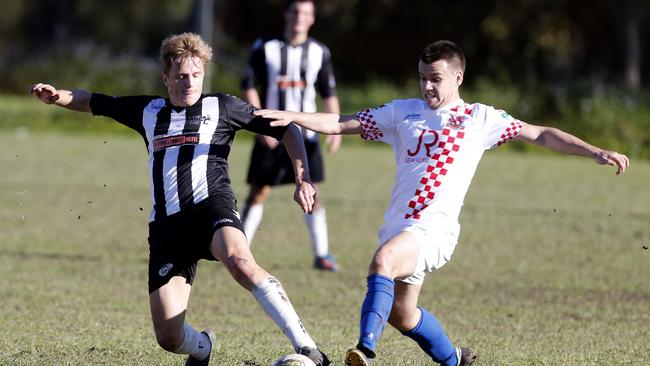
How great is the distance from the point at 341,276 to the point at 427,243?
3.95m

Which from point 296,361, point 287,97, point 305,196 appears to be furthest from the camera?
point 287,97

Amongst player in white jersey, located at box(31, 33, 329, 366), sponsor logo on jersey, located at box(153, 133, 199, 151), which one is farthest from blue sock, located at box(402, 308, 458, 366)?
sponsor logo on jersey, located at box(153, 133, 199, 151)

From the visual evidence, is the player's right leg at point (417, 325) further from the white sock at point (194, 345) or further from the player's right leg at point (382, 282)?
the white sock at point (194, 345)

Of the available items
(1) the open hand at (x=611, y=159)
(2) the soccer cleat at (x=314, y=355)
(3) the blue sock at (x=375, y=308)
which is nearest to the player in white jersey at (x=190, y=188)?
(2) the soccer cleat at (x=314, y=355)

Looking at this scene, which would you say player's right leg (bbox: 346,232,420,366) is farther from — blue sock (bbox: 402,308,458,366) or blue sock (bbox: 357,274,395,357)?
blue sock (bbox: 402,308,458,366)

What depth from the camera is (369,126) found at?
567 cm

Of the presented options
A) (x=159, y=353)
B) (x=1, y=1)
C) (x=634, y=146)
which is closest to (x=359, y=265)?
(x=159, y=353)

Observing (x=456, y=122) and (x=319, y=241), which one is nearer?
(x=456, y=122)

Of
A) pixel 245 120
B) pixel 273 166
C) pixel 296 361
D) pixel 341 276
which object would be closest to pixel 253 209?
pixel 273 166

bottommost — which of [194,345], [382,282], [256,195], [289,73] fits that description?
[256,195]

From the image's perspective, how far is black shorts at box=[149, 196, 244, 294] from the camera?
5336 mm

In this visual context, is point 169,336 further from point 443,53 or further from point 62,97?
point 443,53

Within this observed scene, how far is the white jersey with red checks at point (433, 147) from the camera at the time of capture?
17.8 ft

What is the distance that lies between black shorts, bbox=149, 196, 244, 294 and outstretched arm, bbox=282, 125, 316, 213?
0.33m
